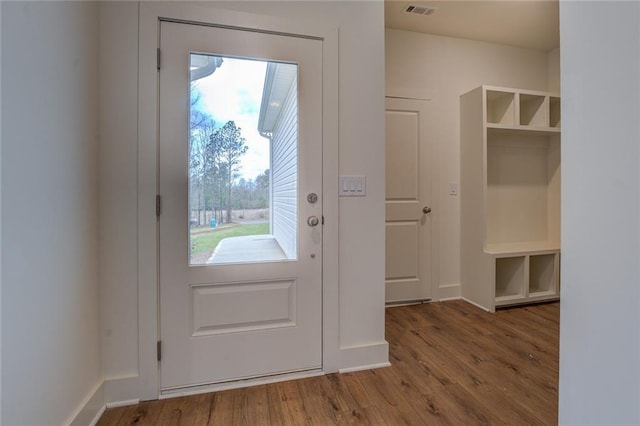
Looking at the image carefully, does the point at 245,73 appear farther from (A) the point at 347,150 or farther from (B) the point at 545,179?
(B) the point at 545,179

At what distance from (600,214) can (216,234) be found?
1567 mm

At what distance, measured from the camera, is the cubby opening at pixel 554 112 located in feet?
10.6

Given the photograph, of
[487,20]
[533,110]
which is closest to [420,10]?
[487,20]

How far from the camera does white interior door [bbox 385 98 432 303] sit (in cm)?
304

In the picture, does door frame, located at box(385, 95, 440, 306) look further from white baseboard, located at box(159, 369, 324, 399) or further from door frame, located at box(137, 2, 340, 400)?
door frame, located at box(137, 2, 340, 400)

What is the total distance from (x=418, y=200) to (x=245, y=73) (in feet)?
6.83

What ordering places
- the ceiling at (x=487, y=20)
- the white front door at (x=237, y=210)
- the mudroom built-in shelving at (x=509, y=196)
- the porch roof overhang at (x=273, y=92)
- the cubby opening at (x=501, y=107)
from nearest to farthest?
1. the white front door at (x=237, y=210)
2. the porch roof overhang at (x=273, y=92)
3. the ceiling at (x=487, y=20)
4. the mudroom built-in shelving at (x=509, y=196)
5. the cubby opening at (x=501, y=107)

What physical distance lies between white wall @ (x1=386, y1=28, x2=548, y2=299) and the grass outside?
205cm

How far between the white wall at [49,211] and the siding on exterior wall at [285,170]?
89 centimetres

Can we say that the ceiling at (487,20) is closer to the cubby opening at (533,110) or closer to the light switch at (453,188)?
the cubby opening at (533,110)

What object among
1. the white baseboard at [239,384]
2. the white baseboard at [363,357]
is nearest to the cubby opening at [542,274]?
the white baseboard at [363,357]

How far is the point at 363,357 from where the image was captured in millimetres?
1915

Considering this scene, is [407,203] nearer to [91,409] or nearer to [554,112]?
[554,112]

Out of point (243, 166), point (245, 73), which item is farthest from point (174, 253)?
point (245, 73)
